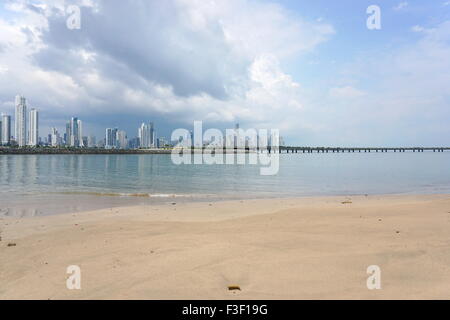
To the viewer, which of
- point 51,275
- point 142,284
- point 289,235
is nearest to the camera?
point 142,284

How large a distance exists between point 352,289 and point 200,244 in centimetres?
378

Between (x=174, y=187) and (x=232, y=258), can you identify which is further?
(x=174, y=187)

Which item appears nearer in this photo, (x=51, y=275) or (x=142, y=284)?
(x=142, y=284)

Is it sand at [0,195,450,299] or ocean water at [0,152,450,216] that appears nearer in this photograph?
sand at [0,195,450,299]

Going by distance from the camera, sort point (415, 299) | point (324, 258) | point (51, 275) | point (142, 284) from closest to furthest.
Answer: point (415, 299) < point (142, 284) < point (51, 275) < point (324, 258)

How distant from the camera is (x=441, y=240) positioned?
24.2 ft

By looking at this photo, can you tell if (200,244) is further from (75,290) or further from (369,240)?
(369,240)

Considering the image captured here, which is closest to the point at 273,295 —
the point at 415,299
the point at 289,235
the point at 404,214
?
the point at 415,299

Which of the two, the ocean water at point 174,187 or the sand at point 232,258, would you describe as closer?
the sand at point 232,258

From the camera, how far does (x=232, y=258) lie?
6359mm

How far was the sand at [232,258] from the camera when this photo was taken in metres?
4.84

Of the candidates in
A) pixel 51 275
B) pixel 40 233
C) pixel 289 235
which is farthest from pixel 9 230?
pixel 289 235

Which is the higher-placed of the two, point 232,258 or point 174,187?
point 232,258

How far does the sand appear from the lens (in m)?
4.84
